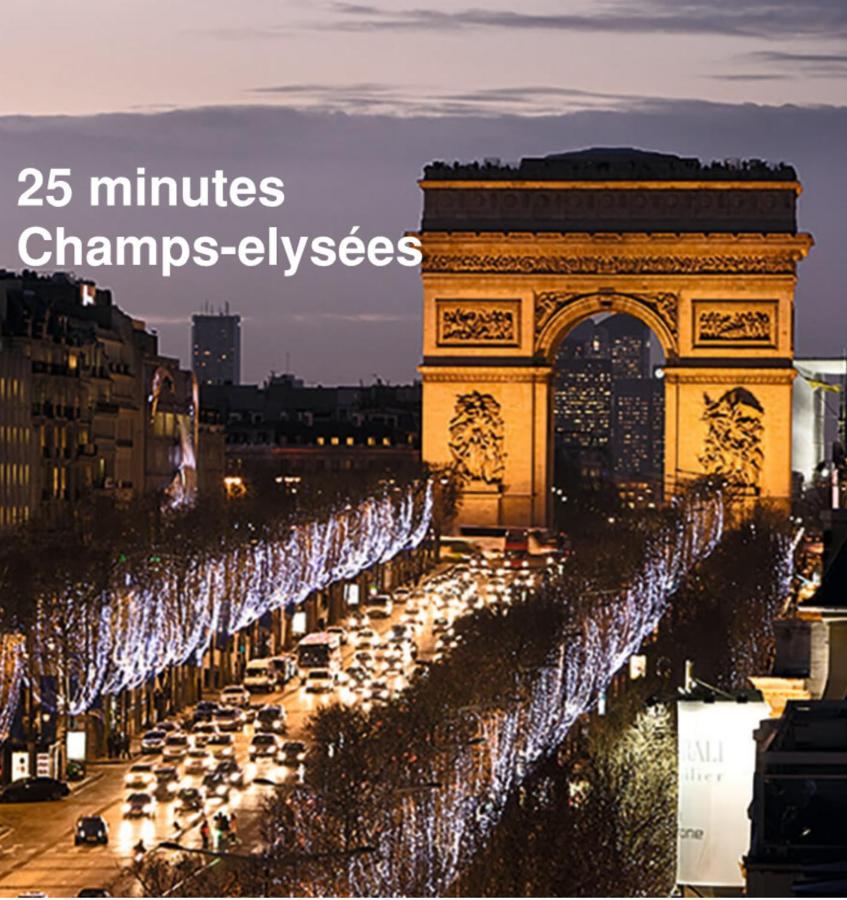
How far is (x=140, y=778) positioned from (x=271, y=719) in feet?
18.8

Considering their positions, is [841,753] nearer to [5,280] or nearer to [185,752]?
[185,752]

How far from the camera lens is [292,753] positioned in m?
39.5

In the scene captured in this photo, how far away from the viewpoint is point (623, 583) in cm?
5884

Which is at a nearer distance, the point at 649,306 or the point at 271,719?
the point at 271,719

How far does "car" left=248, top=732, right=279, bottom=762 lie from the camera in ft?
132

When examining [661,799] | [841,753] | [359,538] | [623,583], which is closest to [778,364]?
[359,538]

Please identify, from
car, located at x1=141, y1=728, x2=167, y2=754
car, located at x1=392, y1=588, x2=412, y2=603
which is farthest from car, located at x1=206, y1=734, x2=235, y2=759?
car, located at x1=392, y1=588, x2=412, y2=603

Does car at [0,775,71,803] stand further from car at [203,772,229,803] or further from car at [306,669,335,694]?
car at [306,669,335,694]

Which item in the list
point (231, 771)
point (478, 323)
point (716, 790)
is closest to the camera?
point (716, 790)

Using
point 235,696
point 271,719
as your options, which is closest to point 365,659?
point 235,696

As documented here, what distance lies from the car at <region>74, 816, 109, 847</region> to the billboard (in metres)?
11.7

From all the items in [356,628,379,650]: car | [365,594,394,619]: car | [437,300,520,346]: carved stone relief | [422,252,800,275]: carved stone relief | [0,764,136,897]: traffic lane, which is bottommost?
[0,764,136,897]: traffic lane

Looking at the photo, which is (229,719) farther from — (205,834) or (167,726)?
(205,834)

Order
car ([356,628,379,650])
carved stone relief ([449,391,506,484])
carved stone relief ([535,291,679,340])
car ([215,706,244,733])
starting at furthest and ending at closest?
carved stone relief ([449,391,506,484]) < carved stone relief ([535,291,679,340]) < car ([356,628,379,650]) < car ([215,706,244,733])
